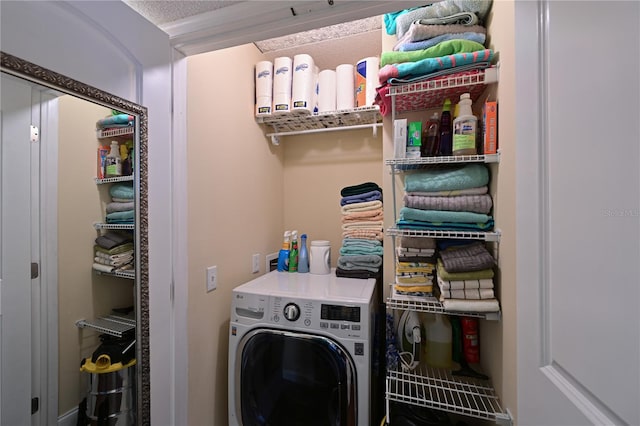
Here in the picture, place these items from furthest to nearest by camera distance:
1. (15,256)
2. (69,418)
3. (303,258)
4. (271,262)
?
(271,262) → (303,258) → (69,418) → (15,256)

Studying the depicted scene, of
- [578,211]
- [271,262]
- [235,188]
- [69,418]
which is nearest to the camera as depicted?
[578,211]

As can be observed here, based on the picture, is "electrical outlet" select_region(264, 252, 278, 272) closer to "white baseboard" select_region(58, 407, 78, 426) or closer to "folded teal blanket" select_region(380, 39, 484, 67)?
"white baseboard" select_region(58, 407, 78, 426)

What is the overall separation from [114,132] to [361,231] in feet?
4.11

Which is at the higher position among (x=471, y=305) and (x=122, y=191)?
(x=122, y=191)

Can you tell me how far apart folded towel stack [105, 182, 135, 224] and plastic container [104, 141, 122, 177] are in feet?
0.12

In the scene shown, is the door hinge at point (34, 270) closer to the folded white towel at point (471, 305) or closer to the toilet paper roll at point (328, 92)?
the folded white towel at point (471, 305)

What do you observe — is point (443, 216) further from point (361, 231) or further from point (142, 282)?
point (142, 282)

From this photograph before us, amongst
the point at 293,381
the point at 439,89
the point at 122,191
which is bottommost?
the point at 293,381

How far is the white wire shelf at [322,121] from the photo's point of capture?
1.64m

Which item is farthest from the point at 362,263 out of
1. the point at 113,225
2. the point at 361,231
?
the point at 113,225

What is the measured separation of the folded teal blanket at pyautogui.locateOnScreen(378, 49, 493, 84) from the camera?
1.01 meters

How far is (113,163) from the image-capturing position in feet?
2.62

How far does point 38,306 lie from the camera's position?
0.64 metres

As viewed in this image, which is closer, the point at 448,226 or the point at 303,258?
the point at 448,226
